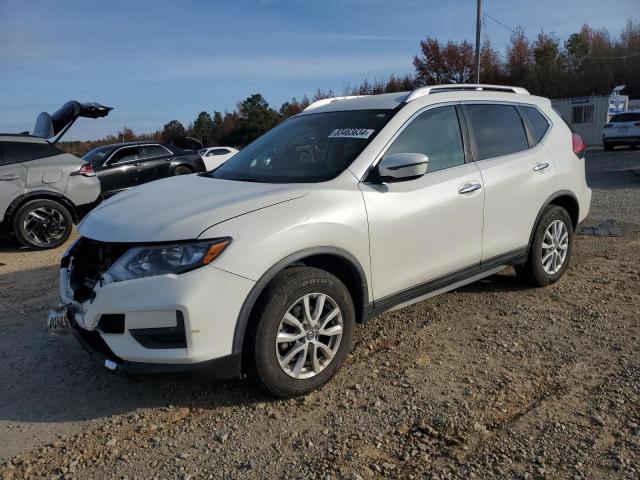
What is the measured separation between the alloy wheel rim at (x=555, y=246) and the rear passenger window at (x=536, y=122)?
2.56 ft

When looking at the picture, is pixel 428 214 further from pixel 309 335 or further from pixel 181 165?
pixel 181 165

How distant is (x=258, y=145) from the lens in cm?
432

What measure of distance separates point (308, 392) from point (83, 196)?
6067 mm

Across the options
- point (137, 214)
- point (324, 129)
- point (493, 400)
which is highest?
point (324, 129)

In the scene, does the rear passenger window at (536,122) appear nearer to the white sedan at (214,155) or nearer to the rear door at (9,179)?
the rear door at (9,179)

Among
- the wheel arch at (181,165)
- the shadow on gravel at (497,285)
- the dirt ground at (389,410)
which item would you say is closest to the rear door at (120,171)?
the wheel arch at (181,165)

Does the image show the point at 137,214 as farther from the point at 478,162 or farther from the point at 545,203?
the point at 545,203

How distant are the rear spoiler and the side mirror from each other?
22.1ft

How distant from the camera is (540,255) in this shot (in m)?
4.68

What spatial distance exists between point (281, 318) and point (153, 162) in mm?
10103

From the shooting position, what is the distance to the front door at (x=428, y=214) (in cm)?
335

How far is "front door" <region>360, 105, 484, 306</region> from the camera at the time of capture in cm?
335

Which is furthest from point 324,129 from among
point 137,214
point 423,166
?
point 137,214

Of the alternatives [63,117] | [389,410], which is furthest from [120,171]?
[389,410]
